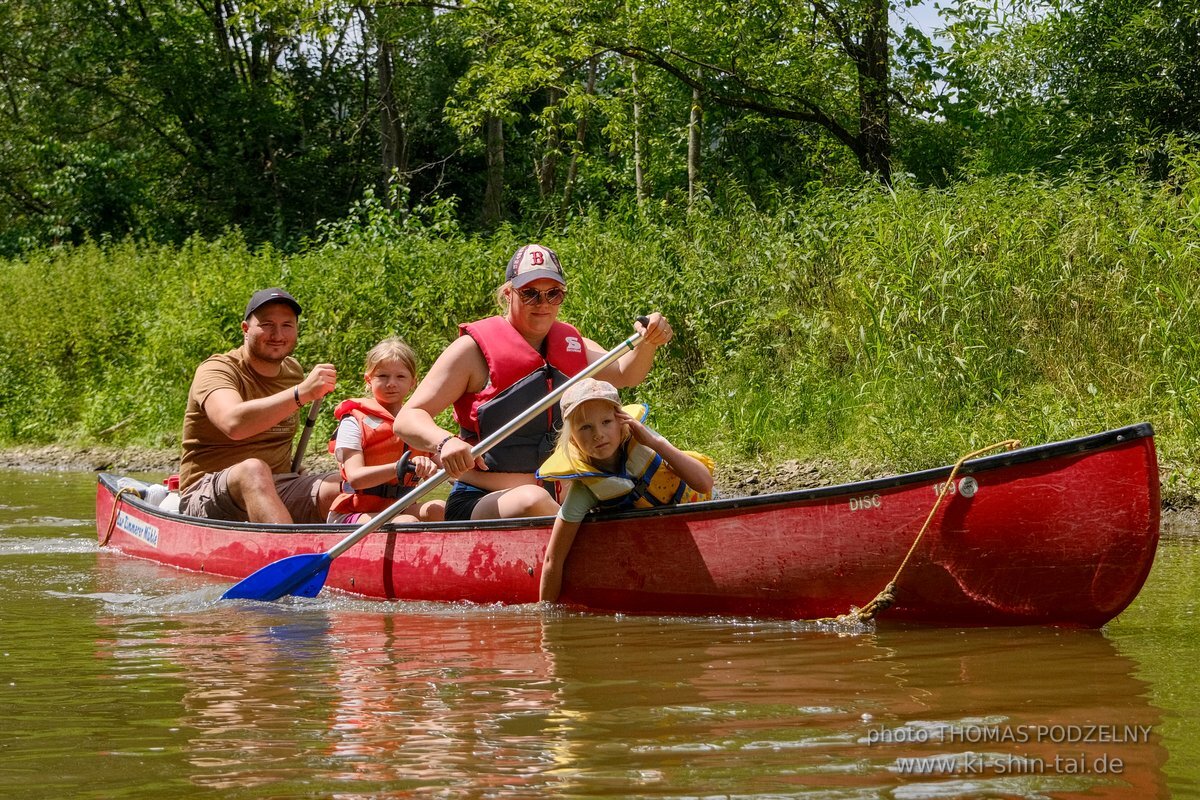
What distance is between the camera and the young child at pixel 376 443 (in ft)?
18.7

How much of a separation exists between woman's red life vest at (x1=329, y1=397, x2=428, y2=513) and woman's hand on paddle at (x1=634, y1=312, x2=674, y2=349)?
4.44 feet

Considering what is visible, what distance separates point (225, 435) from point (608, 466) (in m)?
2.50

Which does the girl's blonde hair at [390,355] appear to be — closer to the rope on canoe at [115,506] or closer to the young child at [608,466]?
the young child at [608,466]

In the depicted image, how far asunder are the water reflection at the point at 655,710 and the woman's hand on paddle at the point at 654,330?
3.63ft

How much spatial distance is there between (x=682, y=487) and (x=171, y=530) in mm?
3071

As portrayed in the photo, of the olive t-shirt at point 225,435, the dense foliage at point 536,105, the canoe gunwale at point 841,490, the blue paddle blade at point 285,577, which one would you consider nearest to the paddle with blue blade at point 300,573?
the blue paddle blade at point 285,577

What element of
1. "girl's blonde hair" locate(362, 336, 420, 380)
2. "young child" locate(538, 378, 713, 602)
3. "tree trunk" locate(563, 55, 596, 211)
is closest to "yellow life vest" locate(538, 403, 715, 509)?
"young child" locate(538, 378, 713, 602)

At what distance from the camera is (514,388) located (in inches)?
196

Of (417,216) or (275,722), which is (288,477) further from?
(417,216)

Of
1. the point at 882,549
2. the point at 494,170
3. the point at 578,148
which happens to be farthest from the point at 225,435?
the point at 494,170

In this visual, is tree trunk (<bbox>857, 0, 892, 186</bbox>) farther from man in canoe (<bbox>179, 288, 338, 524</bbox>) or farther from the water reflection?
the water reflection

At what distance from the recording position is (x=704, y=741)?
9.48 ft

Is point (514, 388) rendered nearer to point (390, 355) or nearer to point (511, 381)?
point (511, 381)

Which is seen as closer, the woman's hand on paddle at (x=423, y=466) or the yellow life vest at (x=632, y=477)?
the yellow life vest at (x=632, y=477)
